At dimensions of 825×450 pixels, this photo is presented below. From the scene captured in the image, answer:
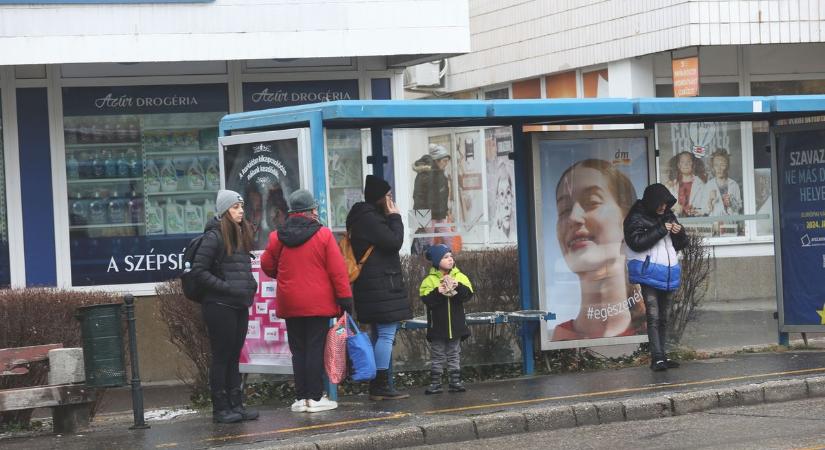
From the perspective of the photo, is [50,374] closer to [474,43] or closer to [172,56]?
[172,56]

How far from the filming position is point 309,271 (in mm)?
10812

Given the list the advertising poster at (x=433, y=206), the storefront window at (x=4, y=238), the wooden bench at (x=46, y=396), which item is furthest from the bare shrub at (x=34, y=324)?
the storefront window at (x=4, y=238)

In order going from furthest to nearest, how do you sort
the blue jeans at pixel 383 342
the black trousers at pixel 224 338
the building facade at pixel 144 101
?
the building facade at pixel 144 101 < the blue jeans at pixel 383 342 < the black trousers at pixel 224 338

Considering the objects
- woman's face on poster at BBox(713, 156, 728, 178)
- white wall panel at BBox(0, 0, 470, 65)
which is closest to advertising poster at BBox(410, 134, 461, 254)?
white wall panel at BBox(0, 0, 470, 65)

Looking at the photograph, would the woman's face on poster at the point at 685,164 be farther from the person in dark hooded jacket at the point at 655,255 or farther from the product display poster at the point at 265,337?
the product display poster at the point at 265,337

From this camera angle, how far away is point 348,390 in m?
12.3

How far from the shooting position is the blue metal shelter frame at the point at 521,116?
443 inches

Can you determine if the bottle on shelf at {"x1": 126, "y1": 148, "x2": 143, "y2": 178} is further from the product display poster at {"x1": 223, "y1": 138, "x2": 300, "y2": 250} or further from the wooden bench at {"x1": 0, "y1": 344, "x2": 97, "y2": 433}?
the wooden bench at {"x1": 0, "y1": 344, "x2": 97, "y2": 433}

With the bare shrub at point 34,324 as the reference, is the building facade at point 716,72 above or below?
above

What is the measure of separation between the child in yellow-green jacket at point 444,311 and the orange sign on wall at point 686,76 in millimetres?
8290

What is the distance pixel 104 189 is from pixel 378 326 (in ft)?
18.1

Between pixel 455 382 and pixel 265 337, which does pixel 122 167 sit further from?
pixel 455 382

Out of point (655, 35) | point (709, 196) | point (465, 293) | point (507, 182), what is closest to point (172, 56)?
point (507, 182)

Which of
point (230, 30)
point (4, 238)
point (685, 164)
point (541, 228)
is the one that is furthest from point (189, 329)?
point (685, 164)
